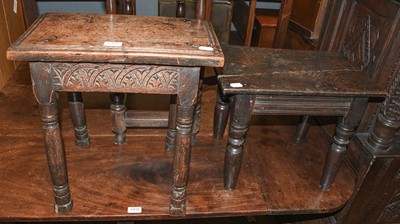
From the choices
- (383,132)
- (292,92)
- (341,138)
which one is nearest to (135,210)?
(292,92)

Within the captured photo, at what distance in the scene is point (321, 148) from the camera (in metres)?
1.82

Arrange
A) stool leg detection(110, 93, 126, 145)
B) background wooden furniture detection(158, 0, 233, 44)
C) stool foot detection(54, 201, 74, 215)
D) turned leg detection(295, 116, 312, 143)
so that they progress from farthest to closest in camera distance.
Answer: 1. background wooden furniture detection(158, 0, 233, 44)
2. turned leg detection(295, 116, 312, 143)
3. stool leg detection(110, 93, 126, 145)
4. stool foot detection(54, 201, 74, 215)

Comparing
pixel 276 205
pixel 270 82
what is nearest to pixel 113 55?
pixel 270 82

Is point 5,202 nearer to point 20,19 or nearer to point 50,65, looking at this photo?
point 50,65

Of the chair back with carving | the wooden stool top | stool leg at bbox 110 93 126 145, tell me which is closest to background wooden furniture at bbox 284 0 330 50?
the chair back with carving

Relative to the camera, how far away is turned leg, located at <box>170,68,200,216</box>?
3.62 feet

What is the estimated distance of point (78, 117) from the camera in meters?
1.59

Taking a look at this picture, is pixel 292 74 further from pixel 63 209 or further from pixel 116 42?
pixel 63 209

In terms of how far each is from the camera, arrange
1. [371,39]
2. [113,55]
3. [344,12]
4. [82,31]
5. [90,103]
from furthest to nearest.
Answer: [90,103]
[344,12]
[371,39]
[82,31]
[113,55]

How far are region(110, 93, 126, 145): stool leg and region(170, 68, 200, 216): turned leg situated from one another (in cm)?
45

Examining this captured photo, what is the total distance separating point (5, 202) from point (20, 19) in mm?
1460

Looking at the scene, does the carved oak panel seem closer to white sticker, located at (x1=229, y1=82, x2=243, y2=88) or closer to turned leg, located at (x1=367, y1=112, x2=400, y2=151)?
turned leg, located at (x1=367, y1=112, x2=400, y2=151)

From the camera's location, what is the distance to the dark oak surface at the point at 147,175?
141 centimetres

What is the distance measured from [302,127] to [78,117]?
107 cm
